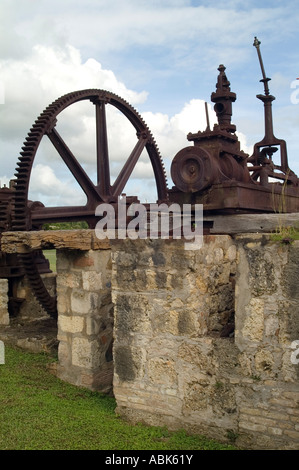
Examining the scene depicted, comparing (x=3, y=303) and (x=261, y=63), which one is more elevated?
(x=261, y=63)

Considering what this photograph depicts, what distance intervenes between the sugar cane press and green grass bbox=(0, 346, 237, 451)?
2.32 m

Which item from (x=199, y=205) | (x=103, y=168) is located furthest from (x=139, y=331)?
(x=103, y=168)

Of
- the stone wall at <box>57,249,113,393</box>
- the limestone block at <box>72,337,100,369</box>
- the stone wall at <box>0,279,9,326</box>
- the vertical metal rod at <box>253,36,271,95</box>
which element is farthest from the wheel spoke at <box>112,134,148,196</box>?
the limestone block at <box>72,337,100,369</box>

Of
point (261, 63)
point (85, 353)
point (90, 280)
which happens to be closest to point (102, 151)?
point (261, 63)

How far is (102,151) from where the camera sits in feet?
27.1

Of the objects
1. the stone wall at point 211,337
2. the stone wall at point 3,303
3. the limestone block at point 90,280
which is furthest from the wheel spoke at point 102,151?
the stone wall at point 211,337

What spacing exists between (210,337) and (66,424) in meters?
1.39

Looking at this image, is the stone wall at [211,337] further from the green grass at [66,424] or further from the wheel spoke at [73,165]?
the wheel spoke at [73,165]

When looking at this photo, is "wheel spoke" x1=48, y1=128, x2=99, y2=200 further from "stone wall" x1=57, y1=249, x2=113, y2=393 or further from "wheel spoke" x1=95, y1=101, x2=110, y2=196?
"stone wall" x1=57, y1=249, x2=113, y2=393

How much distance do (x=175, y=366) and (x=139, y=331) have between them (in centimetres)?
41

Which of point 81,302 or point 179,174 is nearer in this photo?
point 81,302

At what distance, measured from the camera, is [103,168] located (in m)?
8.24

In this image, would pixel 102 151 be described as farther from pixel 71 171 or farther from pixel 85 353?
pixel 85 353
